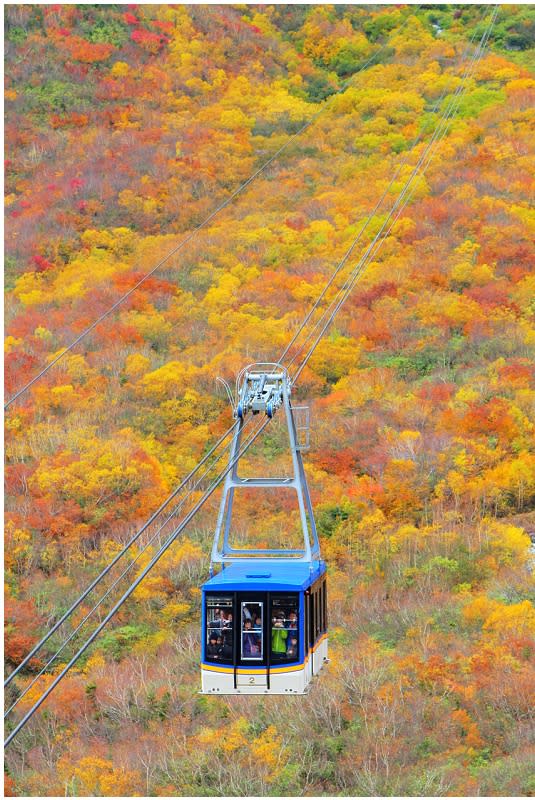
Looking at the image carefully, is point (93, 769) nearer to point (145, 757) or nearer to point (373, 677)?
point (145, 757)

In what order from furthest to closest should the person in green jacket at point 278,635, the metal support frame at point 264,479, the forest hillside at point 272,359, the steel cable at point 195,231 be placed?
1. the steel cable at point 195,231
2. the forest hillside at point 272,359
3. the metal support frame at point 264,479
4. the person in green jacket at point 278,635

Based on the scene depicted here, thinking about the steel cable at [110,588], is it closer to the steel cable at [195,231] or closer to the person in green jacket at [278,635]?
the person in green jacket at [278,635]

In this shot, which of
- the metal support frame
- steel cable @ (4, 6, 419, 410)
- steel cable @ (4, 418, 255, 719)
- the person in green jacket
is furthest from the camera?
steel cable @ (4, 6, 419, 410)

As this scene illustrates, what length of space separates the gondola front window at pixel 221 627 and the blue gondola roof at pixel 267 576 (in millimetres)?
176

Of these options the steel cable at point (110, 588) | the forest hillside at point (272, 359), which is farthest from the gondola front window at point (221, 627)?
the forest hillside at point (272, 359)

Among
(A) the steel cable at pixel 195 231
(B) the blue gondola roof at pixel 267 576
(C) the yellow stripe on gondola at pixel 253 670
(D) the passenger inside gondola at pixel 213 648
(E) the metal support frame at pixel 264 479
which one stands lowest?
(A) the steel cable at pixel 195 231

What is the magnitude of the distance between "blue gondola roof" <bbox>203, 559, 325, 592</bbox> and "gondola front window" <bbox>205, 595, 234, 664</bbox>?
0.18 metres

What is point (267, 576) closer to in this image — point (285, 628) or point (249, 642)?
point (285, 628)

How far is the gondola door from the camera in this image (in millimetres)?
16359

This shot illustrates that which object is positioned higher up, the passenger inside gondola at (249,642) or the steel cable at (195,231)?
the passenger inside gondola at (249,642)

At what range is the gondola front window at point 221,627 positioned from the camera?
647 inches

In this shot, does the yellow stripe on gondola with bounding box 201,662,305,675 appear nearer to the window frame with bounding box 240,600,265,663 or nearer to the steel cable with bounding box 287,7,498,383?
the window frame with bounding box 240,600,265,663

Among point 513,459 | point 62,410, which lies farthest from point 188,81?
point 513,459

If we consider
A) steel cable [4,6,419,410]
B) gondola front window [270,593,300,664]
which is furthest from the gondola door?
steel cable [4,6,419,410]
